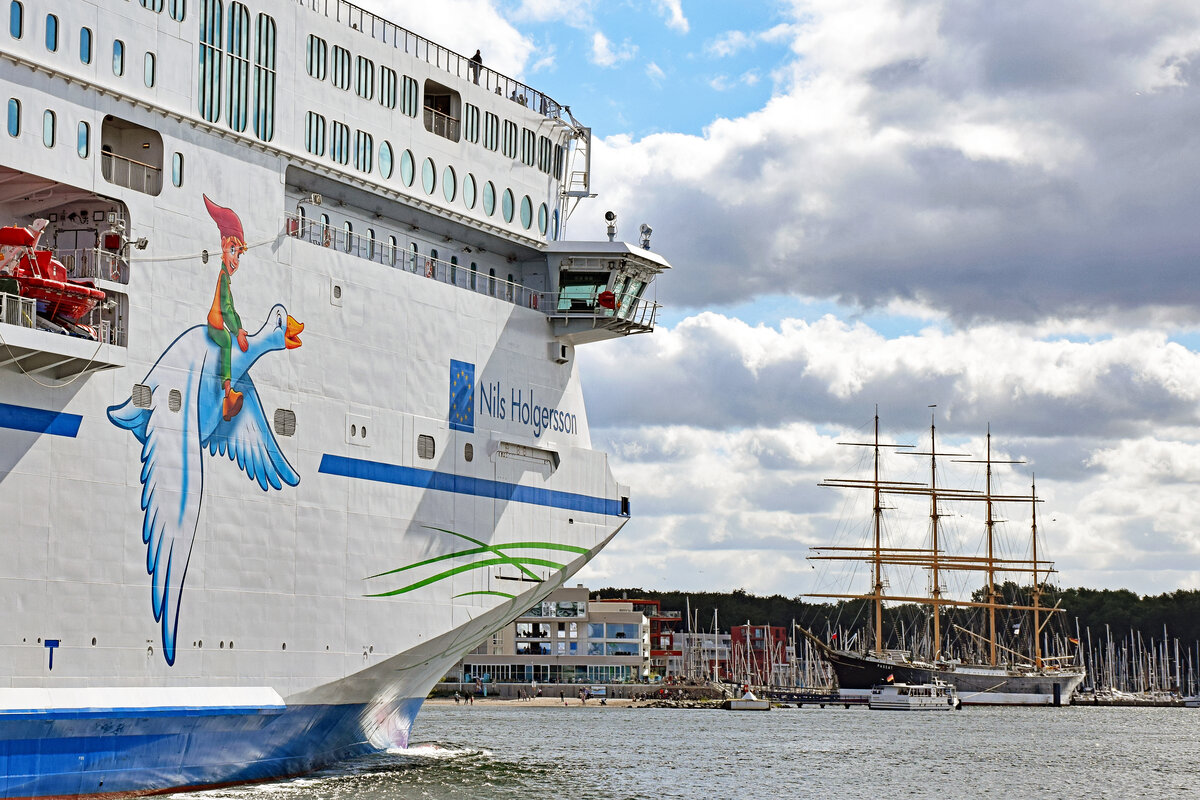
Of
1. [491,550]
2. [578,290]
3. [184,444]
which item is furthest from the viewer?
[578,290]

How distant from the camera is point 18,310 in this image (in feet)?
64.3

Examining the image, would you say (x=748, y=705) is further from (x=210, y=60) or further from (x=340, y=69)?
(x=210, y=60)

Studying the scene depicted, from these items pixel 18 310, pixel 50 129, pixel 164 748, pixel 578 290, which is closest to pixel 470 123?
pixel 578 290

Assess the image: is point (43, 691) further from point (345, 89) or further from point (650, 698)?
point (650, 698)

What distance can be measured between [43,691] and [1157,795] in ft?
→ 90.3

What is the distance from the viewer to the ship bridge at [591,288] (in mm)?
31062

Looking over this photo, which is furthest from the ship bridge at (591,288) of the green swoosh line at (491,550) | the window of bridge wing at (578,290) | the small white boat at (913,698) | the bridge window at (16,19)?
the small white boat at (913,698)

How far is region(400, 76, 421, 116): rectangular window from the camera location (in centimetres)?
2767

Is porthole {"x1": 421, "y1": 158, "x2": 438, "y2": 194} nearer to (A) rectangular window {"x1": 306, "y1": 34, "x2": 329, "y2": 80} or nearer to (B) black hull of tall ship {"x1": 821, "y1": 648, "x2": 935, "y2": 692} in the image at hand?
(A) rectangular window {"x1": 306, "y1": 34, "x2": 329, "y2": 80}

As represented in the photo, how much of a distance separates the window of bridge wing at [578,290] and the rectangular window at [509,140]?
267 cm

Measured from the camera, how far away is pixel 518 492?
2953 cm

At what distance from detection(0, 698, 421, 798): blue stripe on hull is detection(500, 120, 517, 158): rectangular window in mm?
11352

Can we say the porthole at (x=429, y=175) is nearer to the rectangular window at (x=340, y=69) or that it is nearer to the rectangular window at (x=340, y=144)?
the rectangular window at (x=340, y=144)

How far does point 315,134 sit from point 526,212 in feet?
20.5
